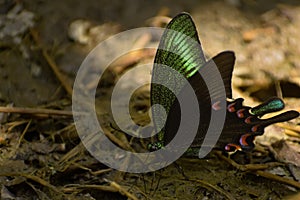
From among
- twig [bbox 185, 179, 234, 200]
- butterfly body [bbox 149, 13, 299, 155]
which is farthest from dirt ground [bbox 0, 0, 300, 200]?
butterfly body [bbox 149, 13, 299, 155]

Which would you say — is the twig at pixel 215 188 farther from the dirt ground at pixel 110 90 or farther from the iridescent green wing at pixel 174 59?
the iridescent green wing at pixel 174 59

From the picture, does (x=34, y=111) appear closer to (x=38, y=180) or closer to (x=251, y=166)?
(x=38, y=180)

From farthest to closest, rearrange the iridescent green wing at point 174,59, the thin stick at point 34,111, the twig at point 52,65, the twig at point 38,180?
the twig at point 52,65 → the thin stick at point 34,111 → the twig at point 38,180 → the iridescent green wing at point 174,59

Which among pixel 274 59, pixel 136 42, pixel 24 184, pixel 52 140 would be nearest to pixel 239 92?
pixel 274 59

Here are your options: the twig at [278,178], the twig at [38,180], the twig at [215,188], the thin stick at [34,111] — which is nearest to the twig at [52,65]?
the thin stick at [34,111]

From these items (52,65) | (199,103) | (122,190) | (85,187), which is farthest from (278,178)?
(52,65)

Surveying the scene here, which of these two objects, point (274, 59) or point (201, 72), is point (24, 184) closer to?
point (201, 72)
